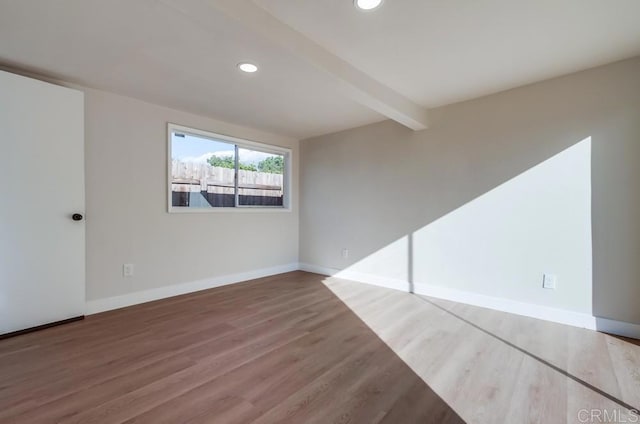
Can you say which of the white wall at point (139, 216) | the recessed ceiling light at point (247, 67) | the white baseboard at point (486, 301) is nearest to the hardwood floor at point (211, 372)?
the white wall at point (139, 216)

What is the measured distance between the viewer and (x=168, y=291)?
3.61 m

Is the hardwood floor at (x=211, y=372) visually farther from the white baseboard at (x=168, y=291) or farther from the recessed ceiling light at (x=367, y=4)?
the recessed ceiling light at (x=367, y=4)

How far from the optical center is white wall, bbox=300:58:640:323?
2582 millimetres

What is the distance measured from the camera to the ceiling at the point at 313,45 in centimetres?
186

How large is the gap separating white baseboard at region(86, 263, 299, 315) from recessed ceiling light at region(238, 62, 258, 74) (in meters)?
2.61

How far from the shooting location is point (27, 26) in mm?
2014

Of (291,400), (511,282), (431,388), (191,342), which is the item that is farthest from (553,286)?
(191,342)

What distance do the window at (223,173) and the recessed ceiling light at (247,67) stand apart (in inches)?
59.8

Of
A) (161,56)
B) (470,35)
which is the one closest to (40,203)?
(161,56)

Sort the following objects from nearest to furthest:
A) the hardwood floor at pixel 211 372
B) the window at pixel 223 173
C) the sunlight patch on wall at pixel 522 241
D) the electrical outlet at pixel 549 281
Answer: the hardwood floor at pixel 211 372 < the sunlight patch on wall at pixel 522 241 < the electrical outlet at pixel 549 281 < the window at pixel 223 173

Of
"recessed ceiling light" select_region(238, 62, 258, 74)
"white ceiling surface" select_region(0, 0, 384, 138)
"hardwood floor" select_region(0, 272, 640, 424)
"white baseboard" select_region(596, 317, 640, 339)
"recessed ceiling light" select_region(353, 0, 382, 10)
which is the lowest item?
"hardwood floor" select_region(0, 272, 640, 424)

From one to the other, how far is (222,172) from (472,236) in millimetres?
3256

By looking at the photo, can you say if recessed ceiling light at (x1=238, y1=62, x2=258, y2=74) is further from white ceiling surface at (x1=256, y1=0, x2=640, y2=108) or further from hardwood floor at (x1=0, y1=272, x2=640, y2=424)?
hardwood floor at (x1=0, y1=272, x2=640, y2=424)

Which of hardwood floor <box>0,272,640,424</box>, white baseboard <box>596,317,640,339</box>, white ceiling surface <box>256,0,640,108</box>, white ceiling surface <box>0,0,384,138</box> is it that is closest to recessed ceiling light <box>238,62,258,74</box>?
white ceiling surface <box>0,0,384,138</box>
